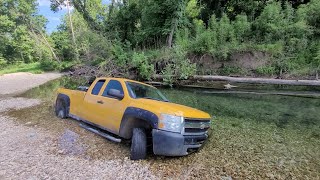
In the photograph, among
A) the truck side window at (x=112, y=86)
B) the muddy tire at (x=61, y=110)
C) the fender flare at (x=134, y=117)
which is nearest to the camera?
the fender flare at (x=134, y=117)

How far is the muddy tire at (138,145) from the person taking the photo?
5.26 m

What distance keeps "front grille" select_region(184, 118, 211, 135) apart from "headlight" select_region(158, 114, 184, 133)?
7.4 inches

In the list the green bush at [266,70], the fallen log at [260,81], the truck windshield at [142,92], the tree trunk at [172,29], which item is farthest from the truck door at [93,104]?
the tree trunk at [172,29]

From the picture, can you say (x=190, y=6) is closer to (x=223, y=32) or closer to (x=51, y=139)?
(x=223, y=32)

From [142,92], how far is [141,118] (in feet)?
4.55

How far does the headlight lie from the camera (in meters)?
4.97

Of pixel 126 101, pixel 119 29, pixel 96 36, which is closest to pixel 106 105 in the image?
pixel 126 101

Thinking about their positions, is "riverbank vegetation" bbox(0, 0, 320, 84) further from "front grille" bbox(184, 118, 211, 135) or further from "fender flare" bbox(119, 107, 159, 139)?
"fender flare" bbox(119, 107, 159, 139)

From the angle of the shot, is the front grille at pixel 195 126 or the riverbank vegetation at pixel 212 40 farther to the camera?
the riverbank vegetation at pixel 212 40

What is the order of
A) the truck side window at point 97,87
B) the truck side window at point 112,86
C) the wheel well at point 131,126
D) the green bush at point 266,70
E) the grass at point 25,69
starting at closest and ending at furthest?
the wheel well at point 131,126
the truck side window at point 112,86
the truck side window at point 97,87
the green bush at point 266,70
the grass at point 25,69

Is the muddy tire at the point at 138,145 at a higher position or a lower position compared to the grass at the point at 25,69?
lower

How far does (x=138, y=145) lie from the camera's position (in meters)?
5.26

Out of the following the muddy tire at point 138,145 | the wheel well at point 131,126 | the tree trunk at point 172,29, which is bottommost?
the muddy tire at point 138,145

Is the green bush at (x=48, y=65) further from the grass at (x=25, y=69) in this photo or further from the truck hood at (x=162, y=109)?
the truck hood at (x=162, y=109)
